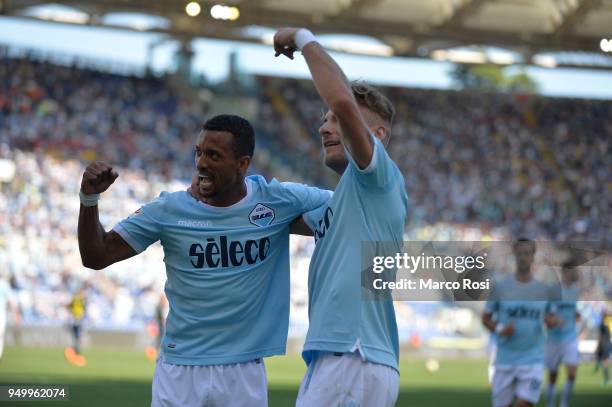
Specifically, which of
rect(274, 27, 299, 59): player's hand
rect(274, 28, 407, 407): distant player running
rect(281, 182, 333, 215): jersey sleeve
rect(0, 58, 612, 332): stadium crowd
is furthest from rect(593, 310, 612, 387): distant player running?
rect(274, 27, 299, 59): player's hand

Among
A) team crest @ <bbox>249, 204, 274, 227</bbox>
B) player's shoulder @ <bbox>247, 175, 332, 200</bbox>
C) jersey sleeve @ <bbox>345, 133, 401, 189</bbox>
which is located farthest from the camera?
player's shoulder @ <bbox>247, 175, 332, 200</bbox>

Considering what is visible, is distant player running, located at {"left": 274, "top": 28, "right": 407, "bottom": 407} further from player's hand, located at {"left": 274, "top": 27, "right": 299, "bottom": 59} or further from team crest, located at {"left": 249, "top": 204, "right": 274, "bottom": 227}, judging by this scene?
team crest, located at {"left": 249, "top": 204, "right": 274, "bottom": 227}

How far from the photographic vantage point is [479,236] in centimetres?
3275

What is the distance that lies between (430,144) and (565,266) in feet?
84.0

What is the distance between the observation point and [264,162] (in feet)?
115

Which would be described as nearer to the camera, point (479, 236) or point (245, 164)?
point (245, 164)

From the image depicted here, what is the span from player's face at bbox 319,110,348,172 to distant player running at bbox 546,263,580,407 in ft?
33.0

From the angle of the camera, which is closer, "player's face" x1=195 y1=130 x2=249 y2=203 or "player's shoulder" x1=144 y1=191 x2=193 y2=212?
"player's face" x1=195 y1=130 x2=249 y2=203

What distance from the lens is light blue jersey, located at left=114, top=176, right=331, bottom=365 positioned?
5.19m

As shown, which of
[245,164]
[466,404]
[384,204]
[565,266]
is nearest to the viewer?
[384,204]

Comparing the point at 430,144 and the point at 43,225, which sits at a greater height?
the point at 430,144

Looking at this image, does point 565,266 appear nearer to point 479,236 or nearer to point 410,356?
point 410,356

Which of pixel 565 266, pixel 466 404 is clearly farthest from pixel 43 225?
pixel 565 266

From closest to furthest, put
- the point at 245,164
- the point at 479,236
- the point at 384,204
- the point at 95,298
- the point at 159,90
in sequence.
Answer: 1. the point at 384,204
2. the point at 245,164
3. the point at 95,298
4. the point at 479,236
5. the point at 159,90
